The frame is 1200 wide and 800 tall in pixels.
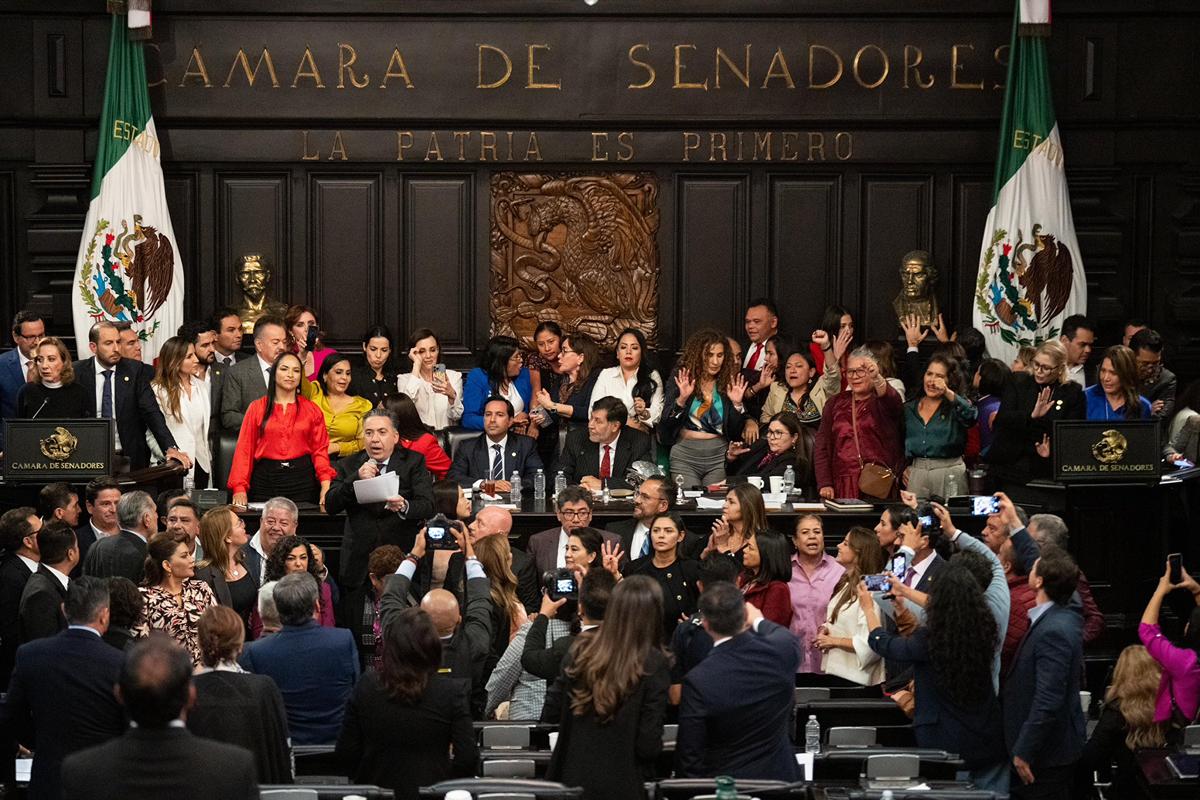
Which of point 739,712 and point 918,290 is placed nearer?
point 739,712

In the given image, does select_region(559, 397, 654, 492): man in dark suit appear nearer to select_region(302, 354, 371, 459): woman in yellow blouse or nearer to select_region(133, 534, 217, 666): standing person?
select_region(302, 354, 371, 459): woman in yellow blouse

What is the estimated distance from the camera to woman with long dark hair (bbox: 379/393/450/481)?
390 inches

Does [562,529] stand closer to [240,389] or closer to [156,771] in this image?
[240,389]

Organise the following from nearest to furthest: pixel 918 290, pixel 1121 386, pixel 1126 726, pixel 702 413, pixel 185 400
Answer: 1. pixel 1126 726
2. pixel 1121 386
3. pixel 702 413
4. pixel 185 400
5. pixel 918 290

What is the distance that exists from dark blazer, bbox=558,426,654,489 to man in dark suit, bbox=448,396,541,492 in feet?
0.67

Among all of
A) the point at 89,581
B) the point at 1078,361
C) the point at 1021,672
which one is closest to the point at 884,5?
the point at 1078,361

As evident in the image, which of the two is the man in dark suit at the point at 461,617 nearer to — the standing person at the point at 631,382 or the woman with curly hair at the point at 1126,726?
the woman with curly hair at the point at 1126,726

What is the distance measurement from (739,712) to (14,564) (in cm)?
365

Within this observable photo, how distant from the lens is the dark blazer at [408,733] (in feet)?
18.2

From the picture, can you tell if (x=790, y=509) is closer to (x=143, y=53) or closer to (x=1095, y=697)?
(x=1095, y=697)

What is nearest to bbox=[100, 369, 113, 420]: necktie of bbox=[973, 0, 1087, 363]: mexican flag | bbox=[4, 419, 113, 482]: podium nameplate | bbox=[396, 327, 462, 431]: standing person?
bbox=[4, 419, 113, 482]: podium nameplate

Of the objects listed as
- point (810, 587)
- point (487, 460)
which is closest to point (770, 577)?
point (810, 587)

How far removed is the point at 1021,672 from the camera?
254 inches

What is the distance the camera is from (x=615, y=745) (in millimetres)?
5520
